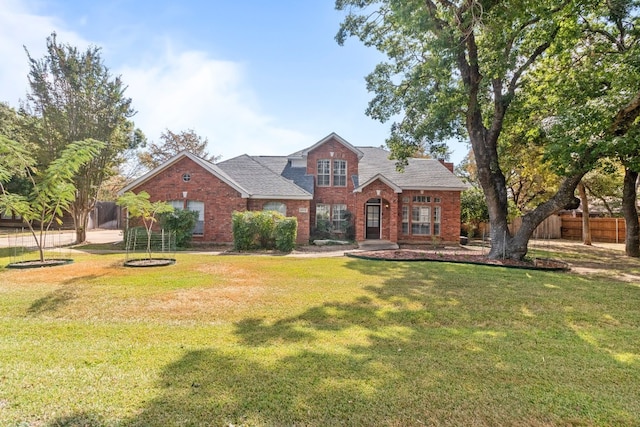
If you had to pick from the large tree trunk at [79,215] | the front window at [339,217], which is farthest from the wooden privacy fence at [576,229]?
the large tree trunk at [79,215]

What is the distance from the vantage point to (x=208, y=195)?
761 inches

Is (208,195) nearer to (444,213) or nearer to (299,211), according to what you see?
(299,211)

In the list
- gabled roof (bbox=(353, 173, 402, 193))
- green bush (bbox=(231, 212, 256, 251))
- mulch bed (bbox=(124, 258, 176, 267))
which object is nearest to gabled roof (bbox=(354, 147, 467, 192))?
gabled roof (bbox=(353, 173, 402, 193))

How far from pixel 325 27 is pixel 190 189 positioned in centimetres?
1124

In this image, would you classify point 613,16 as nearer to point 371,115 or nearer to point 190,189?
point 371,115

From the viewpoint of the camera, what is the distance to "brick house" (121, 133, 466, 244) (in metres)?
19.3

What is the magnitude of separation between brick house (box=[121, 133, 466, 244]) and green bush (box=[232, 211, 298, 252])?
2796mm

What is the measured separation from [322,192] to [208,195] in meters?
7.17

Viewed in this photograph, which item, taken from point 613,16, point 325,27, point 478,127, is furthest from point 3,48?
point 613,16

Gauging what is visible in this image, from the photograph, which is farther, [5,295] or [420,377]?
[5,295]

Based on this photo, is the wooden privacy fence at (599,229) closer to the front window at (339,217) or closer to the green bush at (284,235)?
the front window at (339,217)

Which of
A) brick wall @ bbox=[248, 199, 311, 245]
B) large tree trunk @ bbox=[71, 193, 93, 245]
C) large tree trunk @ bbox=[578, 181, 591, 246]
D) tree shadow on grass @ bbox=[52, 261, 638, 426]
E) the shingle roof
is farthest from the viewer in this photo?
large tree trunk @ bbox=[578, 181, 591, 246]

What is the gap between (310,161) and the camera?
22484 mm

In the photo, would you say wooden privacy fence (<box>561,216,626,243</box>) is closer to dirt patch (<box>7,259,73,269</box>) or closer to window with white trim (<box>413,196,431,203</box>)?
window with white trim (<box>413,196,431,203</box>)
